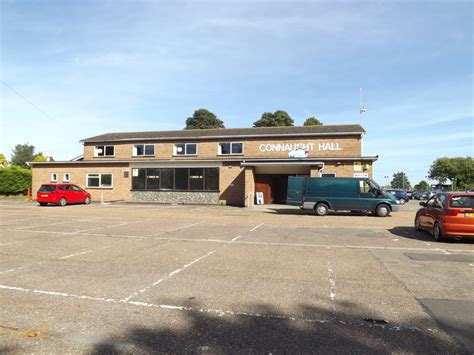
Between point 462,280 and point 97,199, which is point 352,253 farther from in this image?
point 97,199

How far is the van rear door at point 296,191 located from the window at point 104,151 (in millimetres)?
20078

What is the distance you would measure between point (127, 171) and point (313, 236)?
74.1 feet

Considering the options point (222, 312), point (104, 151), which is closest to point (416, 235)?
point (222, 312)

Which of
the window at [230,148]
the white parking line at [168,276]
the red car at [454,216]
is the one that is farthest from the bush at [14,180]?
the red car at [454,216]

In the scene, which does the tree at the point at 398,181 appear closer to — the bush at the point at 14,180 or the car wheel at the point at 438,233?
the bush at the point at 14,180

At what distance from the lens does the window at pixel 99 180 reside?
103 feet

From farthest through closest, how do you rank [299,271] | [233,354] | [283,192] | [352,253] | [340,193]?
[283,192] < [340,193] < [352,253] < [299,271] < [233,354]

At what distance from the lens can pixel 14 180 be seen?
1467 inches

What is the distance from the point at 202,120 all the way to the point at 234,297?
67.8 meters

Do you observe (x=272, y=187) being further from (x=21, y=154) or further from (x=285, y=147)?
(x=21, y=154)

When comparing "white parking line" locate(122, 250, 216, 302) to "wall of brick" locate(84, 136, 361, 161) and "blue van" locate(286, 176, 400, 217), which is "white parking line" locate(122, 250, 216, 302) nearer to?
"blue van" locate(286, 176, 400, 217)

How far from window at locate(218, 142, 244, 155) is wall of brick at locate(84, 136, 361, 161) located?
0.34 m

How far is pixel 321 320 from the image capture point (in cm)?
445

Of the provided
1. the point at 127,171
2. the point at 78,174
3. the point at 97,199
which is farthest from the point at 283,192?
the point at 78,174
